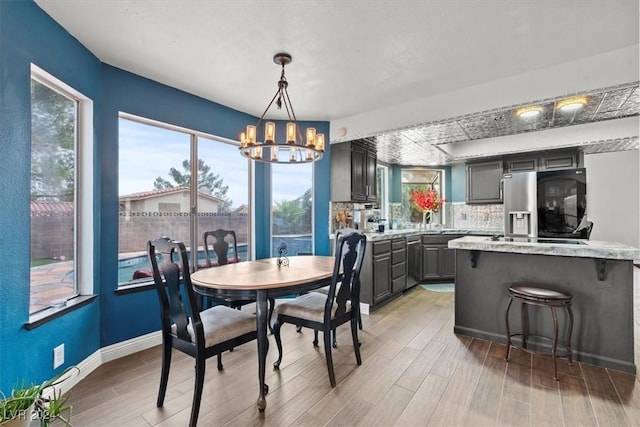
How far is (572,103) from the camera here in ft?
9.84

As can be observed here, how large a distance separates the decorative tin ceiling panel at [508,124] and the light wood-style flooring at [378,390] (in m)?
2.36

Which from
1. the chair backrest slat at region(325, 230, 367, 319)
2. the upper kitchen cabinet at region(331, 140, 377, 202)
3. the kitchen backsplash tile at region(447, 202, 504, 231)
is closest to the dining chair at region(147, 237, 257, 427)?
the chair backrest slat at region(325, 230, 367, 319)

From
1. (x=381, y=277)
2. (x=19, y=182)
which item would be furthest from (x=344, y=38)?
(x=381, y=277)

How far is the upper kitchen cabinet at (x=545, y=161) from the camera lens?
15.5 ft

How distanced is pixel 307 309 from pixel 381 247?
1935mm

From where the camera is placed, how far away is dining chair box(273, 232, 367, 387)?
220 centimetres

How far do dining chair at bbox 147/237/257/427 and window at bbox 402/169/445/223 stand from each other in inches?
187

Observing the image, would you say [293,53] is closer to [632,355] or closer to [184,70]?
[184,70]

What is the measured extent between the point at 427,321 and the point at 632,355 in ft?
5.43

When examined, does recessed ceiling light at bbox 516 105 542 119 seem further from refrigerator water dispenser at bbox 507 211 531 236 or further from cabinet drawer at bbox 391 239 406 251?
cabinet drawer at bbox 391 239 406 251

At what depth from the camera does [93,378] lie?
232cm

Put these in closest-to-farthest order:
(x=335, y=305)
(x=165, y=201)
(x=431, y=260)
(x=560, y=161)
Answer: (x=335, y=305) → (x=165, y=201) → (x=560, y=161) → (x=431, y=260)

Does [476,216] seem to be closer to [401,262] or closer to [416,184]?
[416,184]

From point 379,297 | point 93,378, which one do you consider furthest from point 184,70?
point 379,297
